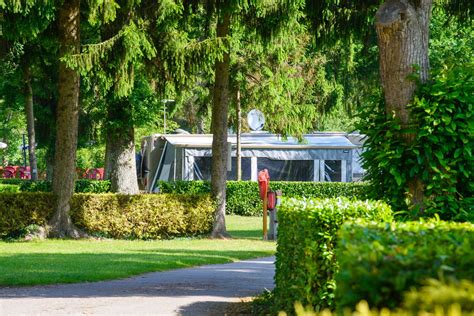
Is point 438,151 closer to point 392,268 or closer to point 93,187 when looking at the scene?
point 392,268

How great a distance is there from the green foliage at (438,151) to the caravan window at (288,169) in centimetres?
2691

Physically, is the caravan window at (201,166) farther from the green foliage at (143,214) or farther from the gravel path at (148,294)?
the gravel path at (148,294)

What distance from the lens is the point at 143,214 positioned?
22281 millimetres

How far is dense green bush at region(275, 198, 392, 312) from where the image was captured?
7707mm

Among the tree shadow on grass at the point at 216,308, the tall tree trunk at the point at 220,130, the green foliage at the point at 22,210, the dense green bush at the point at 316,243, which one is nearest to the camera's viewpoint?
the dense green bush at the point at 316,243

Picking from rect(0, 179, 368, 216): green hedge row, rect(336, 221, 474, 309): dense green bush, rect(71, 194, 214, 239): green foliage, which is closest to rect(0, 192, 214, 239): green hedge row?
rect(71, 194, 214, 239): green foliage

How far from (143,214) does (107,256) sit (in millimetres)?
4931

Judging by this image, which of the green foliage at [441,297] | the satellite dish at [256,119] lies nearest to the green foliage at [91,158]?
the satellite dish at [256,119]

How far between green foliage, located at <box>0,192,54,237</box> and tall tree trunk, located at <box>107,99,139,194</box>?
437 centimetres

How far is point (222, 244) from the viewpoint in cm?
2145

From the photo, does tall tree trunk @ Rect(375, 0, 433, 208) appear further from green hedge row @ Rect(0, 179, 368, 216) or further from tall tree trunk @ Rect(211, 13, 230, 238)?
green hedge row @ Rect(0, 179, 368, 216)

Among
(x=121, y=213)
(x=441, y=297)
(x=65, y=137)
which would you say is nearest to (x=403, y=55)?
(x=441, y=297)

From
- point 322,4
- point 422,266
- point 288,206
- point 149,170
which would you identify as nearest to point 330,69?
point 149,170

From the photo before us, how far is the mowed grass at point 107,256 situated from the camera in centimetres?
1416
